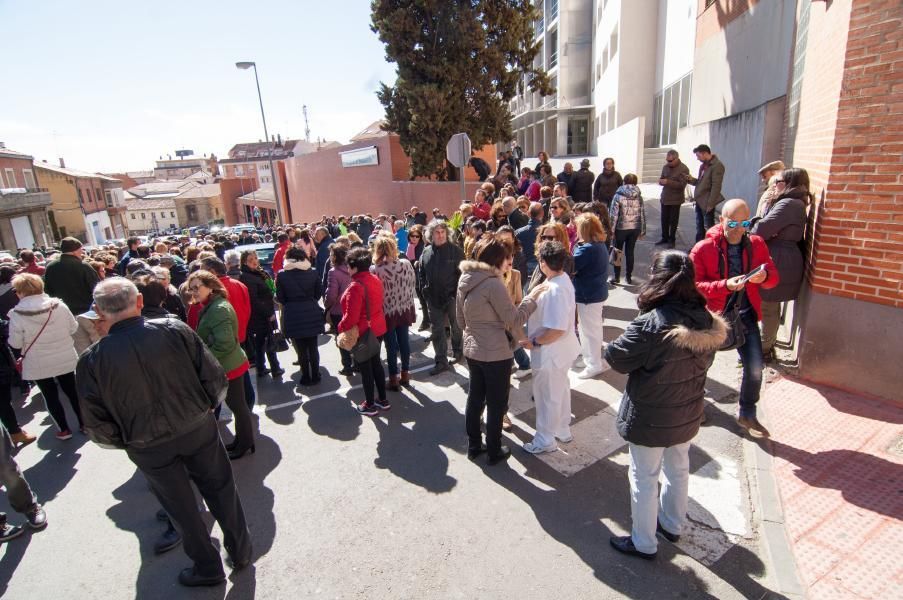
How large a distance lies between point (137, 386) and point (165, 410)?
0.21m

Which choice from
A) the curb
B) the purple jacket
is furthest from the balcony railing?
the curb

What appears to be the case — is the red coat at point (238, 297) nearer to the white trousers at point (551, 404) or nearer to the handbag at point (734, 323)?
the white trousers at point (551, 404)

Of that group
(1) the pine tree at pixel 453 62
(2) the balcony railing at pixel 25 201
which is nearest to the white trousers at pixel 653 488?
(1) the pine tree at pixel 453 62

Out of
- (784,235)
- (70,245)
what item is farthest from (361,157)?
(784,235)

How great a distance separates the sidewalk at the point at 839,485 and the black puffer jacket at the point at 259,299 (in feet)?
18.6

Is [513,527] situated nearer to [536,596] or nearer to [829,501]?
[536,596]

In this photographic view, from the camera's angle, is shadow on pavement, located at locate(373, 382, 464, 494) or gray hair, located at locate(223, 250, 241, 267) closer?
shadow on pavement, located at locate(373, 382, 464, 494)

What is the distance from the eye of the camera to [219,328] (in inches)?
169

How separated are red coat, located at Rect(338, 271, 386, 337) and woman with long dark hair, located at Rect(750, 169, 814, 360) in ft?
12.6

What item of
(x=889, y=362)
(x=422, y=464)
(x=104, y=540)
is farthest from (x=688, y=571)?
(x=104, y=540)

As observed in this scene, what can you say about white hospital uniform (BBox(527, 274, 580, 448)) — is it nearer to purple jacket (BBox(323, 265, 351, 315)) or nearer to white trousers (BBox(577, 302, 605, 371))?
white trousers (BBox(577, 302, 605, 371))

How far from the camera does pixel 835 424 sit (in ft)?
14.0

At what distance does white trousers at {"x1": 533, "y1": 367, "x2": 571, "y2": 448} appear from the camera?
421 centimetres

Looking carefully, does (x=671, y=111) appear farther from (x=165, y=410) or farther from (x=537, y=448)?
(x=165, y=410)
